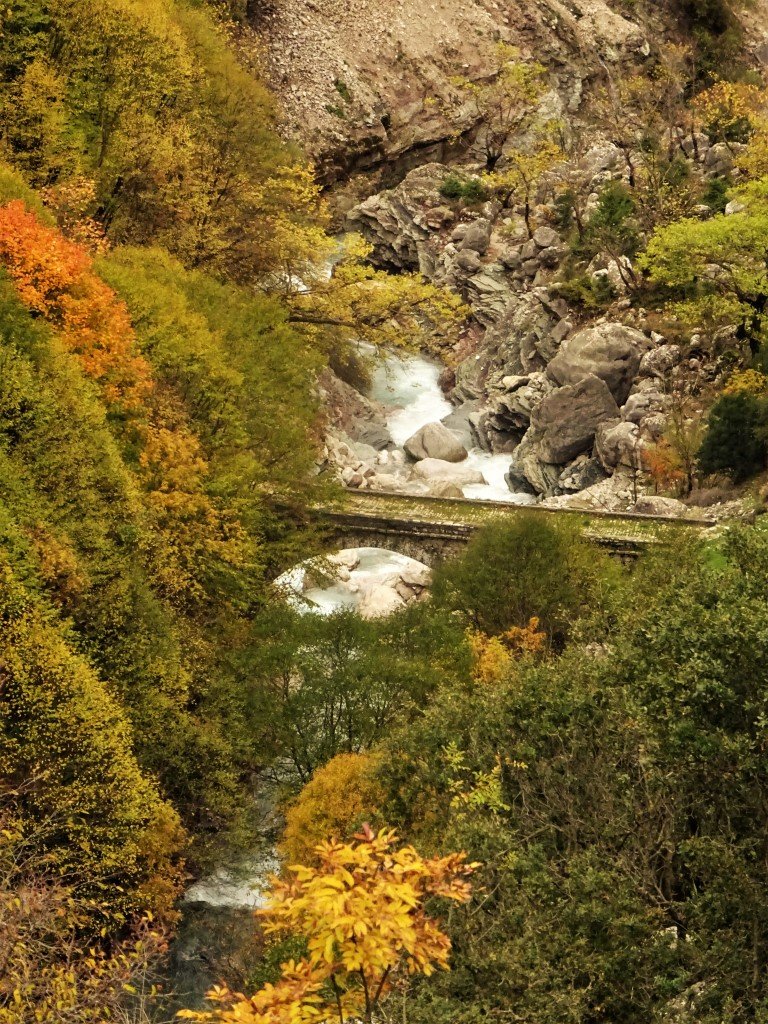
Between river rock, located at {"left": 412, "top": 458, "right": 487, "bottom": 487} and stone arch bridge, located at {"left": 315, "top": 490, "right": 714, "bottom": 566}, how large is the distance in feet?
35.6

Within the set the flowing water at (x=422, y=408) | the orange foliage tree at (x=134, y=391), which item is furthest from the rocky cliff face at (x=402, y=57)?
the orange foliage tree at (x=134, y=391)

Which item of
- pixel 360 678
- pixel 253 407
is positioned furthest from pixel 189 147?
pixel 360 678

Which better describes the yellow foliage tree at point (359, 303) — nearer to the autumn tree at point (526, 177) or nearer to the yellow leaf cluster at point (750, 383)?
the yellow leaf cluster at point (750, 383)

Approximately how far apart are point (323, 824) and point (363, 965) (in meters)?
14.8

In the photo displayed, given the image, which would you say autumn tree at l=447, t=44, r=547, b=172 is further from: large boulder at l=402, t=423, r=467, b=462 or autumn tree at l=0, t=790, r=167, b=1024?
autumn tree at l=0, t=790, r=167, b=1024

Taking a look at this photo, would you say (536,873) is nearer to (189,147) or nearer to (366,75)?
(189,147)

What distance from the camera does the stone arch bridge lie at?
33.6 m

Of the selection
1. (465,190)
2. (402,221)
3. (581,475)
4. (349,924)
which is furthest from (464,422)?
(349,924)

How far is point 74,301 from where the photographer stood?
26.1 m

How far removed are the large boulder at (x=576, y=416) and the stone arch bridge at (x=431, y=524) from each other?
10.6 metres

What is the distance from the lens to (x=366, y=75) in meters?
73.7

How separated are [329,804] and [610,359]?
28974 mm

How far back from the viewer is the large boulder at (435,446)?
49281 millimetres

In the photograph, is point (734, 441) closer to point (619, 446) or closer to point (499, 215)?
point (619, 446)
